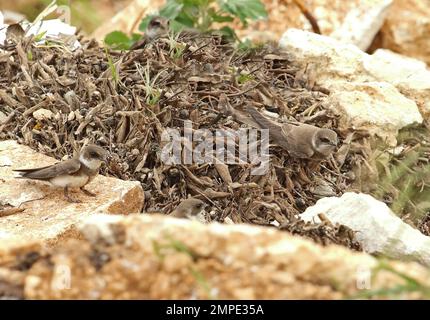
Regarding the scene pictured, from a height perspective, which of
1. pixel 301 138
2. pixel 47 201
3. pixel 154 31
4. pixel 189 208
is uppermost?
pixel 154 31

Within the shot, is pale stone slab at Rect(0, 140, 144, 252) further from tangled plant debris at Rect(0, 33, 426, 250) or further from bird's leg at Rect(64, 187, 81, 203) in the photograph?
tangled plant debris at Rect(0, 33, 426, 250)

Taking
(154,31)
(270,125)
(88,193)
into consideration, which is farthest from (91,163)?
(154,31)

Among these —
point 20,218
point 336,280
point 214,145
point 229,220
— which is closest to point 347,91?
point 214,145

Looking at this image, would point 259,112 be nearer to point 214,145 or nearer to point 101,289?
point 214,145

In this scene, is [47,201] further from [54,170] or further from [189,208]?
[189,208]

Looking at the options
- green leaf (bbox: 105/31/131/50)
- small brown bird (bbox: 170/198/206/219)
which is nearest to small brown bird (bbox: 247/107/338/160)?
small brown bird (bbox: 170/198/206/219)

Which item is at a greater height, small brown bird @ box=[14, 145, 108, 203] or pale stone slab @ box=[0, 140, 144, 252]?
small brown bird @ box=[14, 145, 108, 203]

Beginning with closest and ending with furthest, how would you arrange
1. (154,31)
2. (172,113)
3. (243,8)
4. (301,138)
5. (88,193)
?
(88,193) → (301,138) → (172,113) → (154,31) → (243,8)
